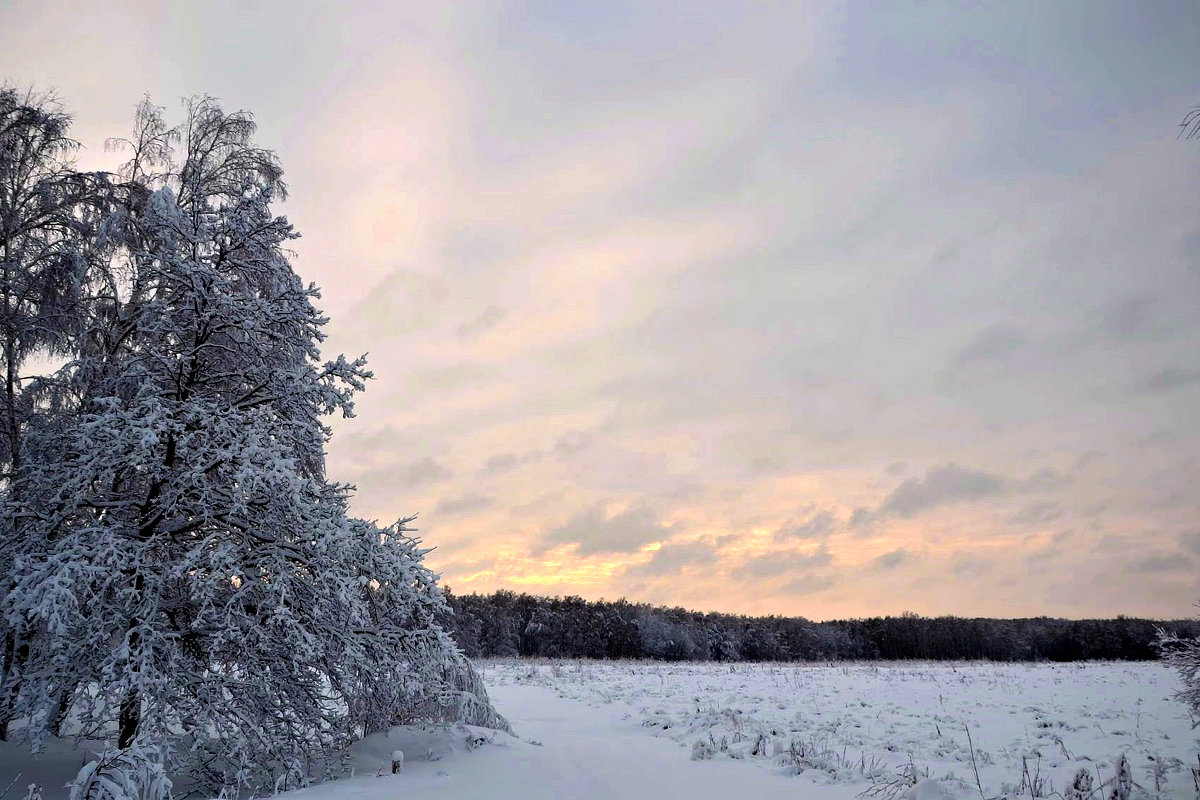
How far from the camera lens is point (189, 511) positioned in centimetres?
793

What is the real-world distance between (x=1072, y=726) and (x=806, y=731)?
15.0 feet

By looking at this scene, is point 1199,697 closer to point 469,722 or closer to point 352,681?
point 469,722

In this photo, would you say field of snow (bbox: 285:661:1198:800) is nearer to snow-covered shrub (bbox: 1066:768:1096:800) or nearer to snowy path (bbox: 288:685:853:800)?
snowy path (bbox: 288:685:853:800)

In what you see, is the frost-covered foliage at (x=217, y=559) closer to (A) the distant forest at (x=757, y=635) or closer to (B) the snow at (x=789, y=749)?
(B) the snow at (x=789, y=749)

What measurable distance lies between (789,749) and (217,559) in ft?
24.9

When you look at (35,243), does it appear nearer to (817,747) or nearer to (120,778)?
(120,778)

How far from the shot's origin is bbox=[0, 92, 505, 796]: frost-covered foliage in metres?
7.02

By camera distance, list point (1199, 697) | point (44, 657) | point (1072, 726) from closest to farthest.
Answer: point (44, 657) < point (1199, 697) < point (1072, 726)

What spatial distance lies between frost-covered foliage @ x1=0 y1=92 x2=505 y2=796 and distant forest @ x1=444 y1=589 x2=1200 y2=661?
232ft

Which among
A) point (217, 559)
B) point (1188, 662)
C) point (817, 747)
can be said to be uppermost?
point (217, 559)

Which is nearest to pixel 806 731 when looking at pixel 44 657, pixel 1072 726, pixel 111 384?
pixel 1072 726

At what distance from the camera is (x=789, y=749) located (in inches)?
363

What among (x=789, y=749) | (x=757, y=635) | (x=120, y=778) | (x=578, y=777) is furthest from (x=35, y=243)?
(x=757, y=635)

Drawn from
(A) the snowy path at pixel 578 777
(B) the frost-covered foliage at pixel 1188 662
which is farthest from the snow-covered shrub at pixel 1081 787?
(B) the frost-covered foliage at pixel 1188 662
